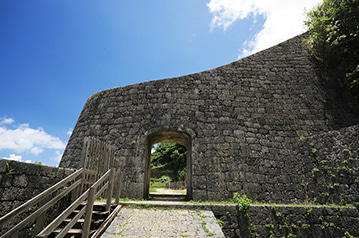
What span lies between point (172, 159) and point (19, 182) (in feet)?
55.4

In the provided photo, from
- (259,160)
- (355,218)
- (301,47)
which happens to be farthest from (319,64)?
(355,218)

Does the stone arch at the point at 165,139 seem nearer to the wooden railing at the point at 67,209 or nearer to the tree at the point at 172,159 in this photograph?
the wooden railing at the point at 67,209

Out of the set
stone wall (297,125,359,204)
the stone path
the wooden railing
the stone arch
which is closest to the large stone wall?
the stone arch

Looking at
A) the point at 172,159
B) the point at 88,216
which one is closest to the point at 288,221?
the point at 88,216

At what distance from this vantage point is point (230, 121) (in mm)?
6746

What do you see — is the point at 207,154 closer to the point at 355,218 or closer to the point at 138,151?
the point at 138,151

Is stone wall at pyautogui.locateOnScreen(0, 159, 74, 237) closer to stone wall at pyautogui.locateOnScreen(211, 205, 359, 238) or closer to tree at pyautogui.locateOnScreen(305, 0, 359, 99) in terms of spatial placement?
stone wall at pyautogui.locateOnScreen(211, 205, 359, 238)

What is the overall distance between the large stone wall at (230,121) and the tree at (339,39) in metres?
0.60

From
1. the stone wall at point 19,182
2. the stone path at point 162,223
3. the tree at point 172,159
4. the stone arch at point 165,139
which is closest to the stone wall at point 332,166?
the stone arch at point 165,139

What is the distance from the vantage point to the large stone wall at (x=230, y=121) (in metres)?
5.91

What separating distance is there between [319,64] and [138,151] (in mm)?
9080

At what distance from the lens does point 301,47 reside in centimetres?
865

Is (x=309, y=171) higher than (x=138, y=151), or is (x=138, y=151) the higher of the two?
(x=138, y=151)

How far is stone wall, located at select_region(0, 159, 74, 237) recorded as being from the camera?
249 centimetres
